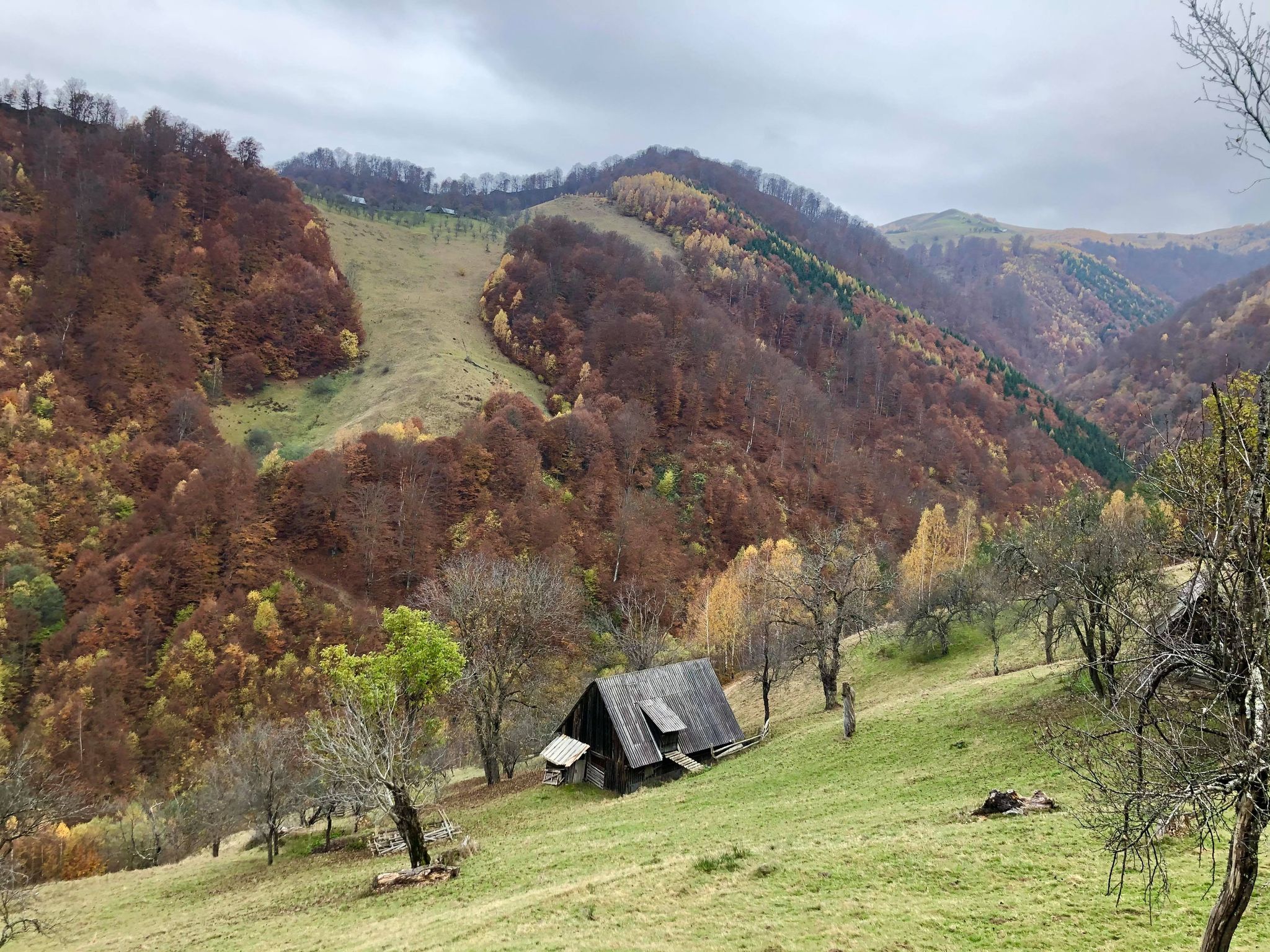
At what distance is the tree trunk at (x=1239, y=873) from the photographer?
6688mm

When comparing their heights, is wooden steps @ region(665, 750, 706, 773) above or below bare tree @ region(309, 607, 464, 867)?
below

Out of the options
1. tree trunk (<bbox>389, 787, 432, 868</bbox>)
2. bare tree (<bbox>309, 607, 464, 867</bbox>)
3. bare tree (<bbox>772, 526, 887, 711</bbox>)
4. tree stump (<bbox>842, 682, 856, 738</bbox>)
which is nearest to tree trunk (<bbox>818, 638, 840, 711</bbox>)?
bare tree (<bbox>772, 526, 887, 711</bbox>)

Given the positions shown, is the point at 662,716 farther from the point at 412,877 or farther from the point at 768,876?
the point at 768,876

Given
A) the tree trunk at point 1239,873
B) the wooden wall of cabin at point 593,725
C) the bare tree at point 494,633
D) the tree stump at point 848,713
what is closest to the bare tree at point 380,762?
the bare tree at point 494,633

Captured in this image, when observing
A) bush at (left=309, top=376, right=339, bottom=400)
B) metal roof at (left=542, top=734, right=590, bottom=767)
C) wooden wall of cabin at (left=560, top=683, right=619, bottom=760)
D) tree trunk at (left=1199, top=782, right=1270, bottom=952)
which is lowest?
metal roof at (left=542, top=734, right=590, bottom=767)

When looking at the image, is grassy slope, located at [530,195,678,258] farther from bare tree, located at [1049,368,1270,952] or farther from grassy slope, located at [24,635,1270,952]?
bare tree, located at [1049,368,1270,952]

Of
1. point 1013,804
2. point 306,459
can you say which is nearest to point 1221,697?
point 1013,804

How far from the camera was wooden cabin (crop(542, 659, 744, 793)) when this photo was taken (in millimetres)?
33125

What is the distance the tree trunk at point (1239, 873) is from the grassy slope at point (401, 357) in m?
77.8

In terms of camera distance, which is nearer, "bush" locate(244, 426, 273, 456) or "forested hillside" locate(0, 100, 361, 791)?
"forested hillside" locate(0, 100, 361, 791)

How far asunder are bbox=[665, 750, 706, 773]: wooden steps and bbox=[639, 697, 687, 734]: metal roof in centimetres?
118

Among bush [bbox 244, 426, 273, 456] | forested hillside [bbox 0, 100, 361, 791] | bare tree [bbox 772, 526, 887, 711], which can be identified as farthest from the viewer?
bush [bbox 244, 426, 273, 456]

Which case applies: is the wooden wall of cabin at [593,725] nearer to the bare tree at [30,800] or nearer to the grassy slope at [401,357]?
the bare tree at [30,800]

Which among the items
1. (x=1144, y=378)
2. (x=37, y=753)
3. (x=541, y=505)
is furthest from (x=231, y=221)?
(x=1144, y=378)
